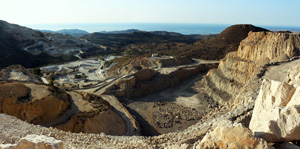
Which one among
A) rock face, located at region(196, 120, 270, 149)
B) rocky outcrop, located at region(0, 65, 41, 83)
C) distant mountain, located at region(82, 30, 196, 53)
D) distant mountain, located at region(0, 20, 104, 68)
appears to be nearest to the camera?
rock face, located at region(196, 120, 270, 149)

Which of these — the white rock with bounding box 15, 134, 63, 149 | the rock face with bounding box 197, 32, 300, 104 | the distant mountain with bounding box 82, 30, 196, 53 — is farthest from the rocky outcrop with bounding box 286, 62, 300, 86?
the distant mountain with bounding box 82, 30, 196, 53

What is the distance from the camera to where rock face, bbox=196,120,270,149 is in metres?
4.62

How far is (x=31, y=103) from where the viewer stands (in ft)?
53.9

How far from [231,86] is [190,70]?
1377cm

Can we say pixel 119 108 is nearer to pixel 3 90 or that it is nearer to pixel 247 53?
pixel 3 90

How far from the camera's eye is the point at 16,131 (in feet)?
31.5

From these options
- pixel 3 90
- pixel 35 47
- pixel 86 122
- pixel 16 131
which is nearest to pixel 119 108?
pixel 86 122

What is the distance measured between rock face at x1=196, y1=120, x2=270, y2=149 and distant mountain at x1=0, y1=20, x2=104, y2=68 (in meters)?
65.2

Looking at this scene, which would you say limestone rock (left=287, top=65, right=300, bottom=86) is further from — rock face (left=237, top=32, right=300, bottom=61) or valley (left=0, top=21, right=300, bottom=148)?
rock face (left=237, top=32, right=300, bottom=61)

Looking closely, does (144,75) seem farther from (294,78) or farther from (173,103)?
(294,78)

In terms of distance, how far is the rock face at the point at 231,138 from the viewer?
4625 mm

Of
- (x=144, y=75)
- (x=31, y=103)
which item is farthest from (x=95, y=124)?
(x=144, y=75)

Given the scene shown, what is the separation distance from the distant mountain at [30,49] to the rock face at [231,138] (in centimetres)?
6515

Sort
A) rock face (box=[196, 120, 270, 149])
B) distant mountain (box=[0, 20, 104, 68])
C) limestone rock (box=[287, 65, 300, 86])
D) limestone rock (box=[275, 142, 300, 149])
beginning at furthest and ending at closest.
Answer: distant mountain (box=[0, 20, 104, 68]), limestone rock (box=[287, 65, 300, 86]), limestone rock (box=[275, 142, 300, 149]), rock face (box=[196, 120, 270, 149])
